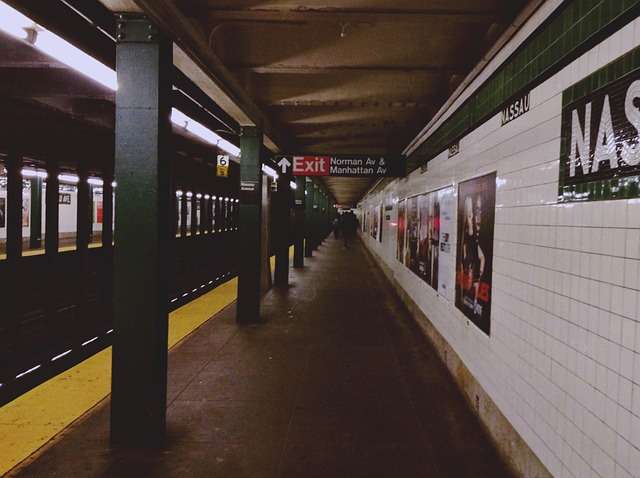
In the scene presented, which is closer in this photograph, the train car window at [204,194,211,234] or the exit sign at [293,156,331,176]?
the exit sign at [293,156,331,176]

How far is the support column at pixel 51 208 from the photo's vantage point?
5402 mm

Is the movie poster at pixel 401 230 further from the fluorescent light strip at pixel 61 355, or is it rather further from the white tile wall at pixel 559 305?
the fluorescent light strip at pixel 61 355

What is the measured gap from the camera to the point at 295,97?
6.70 metres

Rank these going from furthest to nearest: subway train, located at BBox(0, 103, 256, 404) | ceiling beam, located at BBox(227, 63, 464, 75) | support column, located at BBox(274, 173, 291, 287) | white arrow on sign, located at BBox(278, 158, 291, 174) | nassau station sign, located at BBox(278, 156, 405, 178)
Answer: support column, located at BBox(274, 173, 291, 287), white arrow on sign, located at BBox(278, 158, 291, 174), nassau station sign, located at BBox(278, 156, 405, 178), ceiling beam, located at BBox(227, 63, 464, 75), subway train, located at BBox(0, 103, 256, 404)

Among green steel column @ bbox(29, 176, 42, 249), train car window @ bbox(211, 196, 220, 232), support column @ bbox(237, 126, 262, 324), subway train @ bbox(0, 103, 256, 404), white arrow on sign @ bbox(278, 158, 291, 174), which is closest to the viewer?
subway train @ bbox(0, 103, 256, 404)

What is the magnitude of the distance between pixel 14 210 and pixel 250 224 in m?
3.51

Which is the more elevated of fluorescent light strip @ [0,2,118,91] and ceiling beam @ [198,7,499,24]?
ceiling beam @ [198,7,499,24]

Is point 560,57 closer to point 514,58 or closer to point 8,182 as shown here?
point 514,58

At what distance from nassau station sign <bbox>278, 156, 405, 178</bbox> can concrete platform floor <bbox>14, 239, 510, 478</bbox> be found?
3134 mm

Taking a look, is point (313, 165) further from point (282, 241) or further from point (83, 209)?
point (83, 209)

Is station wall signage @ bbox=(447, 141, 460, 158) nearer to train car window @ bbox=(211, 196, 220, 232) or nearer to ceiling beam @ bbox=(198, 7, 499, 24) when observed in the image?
ceiling beam @ bbox=(198, 7, 499, 24)

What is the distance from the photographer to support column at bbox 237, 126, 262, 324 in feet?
25.1

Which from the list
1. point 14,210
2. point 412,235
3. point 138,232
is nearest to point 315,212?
point 412,235

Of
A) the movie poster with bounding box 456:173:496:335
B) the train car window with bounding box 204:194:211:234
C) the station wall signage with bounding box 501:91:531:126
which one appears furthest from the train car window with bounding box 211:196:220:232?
the station wall signage with bounding box 501:91:531:126
